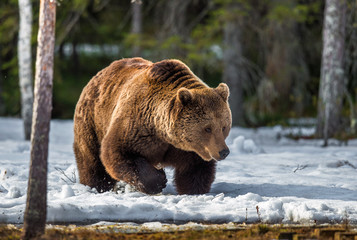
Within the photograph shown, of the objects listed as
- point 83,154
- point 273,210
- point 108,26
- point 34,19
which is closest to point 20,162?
point 83,154

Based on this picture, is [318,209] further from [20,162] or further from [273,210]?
[20,162]

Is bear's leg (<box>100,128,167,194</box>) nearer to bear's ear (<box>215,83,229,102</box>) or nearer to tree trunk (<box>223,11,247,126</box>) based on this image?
bear's ear (<box>215,83,229,102</box>)

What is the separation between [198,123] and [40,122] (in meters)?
1.98

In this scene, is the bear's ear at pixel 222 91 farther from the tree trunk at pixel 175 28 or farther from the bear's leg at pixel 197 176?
the tree trunk at pixel 175 28

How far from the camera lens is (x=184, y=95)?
5.41 meters

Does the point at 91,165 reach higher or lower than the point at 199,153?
lower

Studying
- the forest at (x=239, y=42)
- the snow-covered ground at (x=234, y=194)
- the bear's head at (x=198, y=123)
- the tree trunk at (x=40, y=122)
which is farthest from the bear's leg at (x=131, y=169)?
the forest at (x=239, y=42)

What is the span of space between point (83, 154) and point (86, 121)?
0.44 m

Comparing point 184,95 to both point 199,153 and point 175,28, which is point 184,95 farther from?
point 175,28

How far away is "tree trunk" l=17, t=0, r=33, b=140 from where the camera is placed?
11.3 m

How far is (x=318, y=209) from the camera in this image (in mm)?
5254

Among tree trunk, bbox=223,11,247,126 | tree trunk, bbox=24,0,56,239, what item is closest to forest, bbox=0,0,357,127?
tree trunk, bbox=223,11,247,126

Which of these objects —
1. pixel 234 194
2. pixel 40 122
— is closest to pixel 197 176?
pixel 234 194

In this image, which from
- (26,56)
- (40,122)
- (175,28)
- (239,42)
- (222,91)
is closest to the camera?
(40,122)
